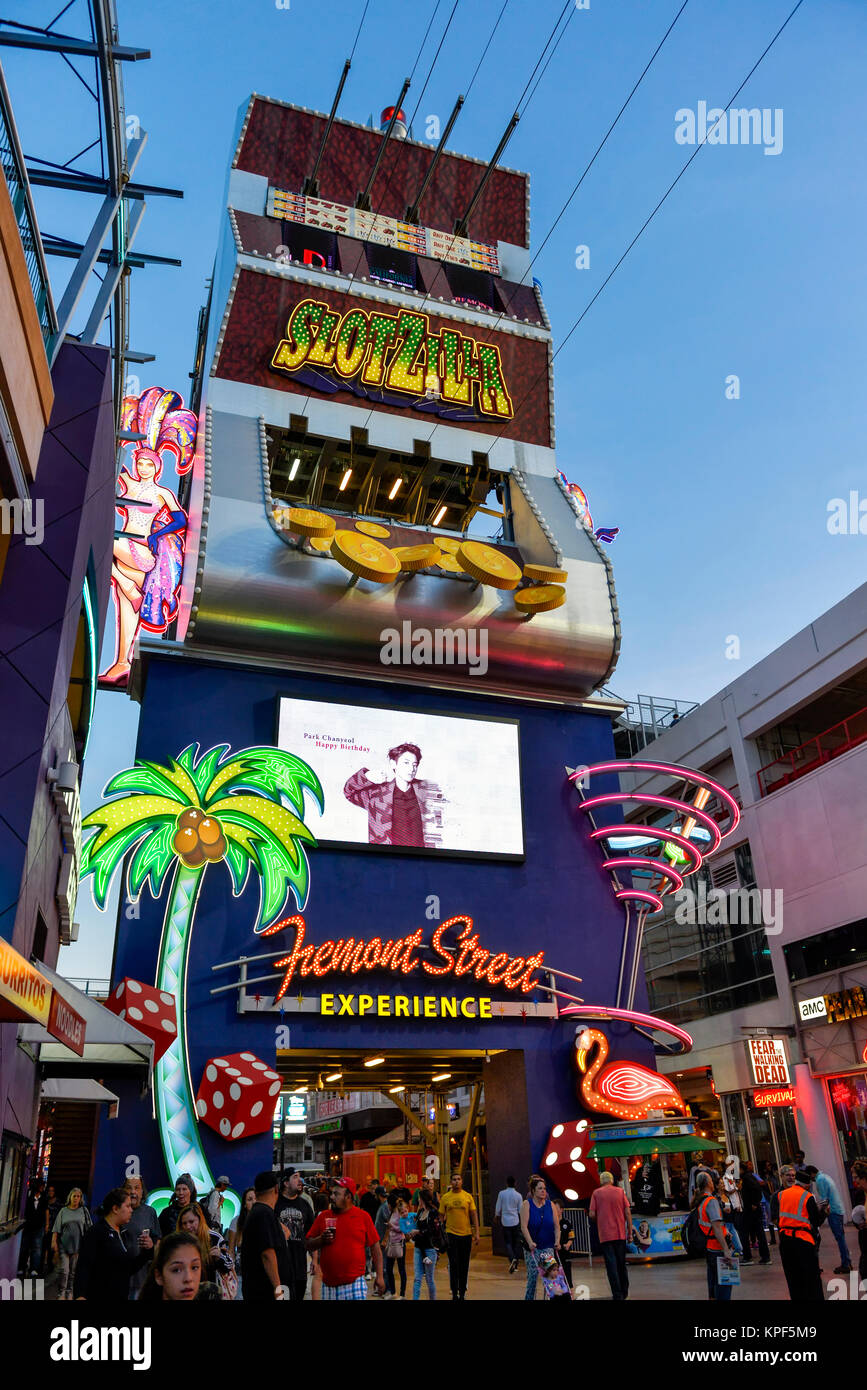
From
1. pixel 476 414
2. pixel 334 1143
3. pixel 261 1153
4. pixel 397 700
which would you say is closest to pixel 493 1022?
pixel 261 1153

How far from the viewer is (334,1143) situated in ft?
145

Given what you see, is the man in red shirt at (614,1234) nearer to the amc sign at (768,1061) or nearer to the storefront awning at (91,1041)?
the storefront awning at (91,1041)

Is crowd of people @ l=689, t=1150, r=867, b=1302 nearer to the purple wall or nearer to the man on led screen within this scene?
the purple wall

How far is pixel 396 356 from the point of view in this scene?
2694 cm

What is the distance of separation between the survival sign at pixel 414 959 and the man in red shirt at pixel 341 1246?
11082 millimetres

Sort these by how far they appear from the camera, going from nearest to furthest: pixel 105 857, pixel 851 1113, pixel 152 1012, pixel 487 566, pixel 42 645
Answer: pixel 42 645 < pixel 105 857 < pixel 152 1012 < pixel 487 566 < pixel 851 1113

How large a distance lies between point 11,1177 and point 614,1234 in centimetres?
840

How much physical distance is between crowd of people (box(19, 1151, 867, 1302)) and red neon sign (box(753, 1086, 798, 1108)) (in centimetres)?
673

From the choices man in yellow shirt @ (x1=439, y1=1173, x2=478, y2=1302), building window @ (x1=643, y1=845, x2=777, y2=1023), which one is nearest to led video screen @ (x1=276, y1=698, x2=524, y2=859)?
man in yellow shirt @ (x1=439, y1=1173, x2=478, y2=1302)

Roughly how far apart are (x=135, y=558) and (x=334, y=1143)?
31.8 meters

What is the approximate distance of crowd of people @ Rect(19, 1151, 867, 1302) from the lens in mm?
6461

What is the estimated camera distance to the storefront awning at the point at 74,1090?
1697cm

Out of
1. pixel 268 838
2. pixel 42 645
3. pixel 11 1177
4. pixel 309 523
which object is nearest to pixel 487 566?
pixel 309 523

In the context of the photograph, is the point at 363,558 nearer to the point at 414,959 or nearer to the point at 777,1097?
the point at 414,959
